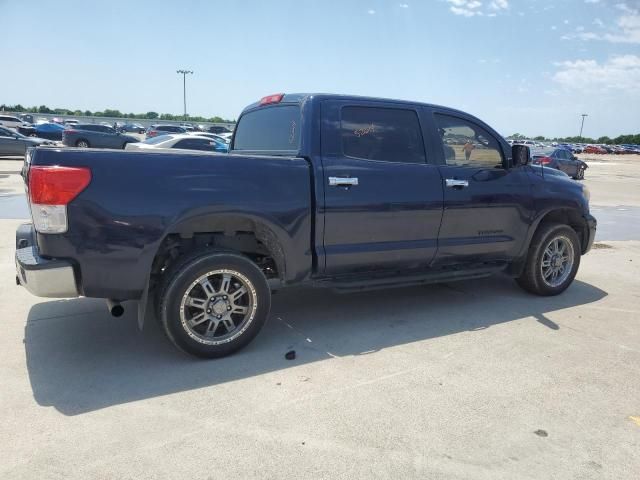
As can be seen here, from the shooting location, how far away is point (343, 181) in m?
4.00

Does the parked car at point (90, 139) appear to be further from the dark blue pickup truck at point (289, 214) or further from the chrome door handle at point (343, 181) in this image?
the chrome door handle at point (343, 181)

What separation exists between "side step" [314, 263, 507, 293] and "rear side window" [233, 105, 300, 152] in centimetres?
118

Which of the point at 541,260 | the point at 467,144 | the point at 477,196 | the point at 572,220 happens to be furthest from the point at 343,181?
the point at 572,220

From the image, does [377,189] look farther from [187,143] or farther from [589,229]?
[187,143]

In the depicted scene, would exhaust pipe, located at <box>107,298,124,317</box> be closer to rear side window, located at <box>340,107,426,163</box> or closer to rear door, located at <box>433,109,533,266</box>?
rear side window, located at <box>340,107,426,163</box>

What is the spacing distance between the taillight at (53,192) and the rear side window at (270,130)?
1.73 m

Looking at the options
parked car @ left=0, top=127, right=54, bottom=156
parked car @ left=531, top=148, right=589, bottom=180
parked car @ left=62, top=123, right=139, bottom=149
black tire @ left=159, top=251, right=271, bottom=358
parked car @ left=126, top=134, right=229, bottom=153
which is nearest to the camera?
black tire @ left=159, top=251, right=271, bottom=358

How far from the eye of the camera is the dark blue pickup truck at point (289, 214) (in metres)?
3.24

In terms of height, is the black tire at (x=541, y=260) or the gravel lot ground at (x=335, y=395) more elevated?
the black tire at (x=541, y=260)

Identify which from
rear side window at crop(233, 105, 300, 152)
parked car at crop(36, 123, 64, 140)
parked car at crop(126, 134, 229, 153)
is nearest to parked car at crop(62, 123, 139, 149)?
parked car at crop(36, 123, 64, 140)

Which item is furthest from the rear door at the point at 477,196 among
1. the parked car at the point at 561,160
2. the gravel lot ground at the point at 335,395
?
the parked car at the point at 561,160

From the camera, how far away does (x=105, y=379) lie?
11.1ft

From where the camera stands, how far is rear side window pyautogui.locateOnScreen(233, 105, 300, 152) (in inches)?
171

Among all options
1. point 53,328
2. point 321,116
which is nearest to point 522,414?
point 321,116
